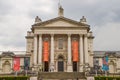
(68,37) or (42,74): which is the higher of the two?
(68,37)

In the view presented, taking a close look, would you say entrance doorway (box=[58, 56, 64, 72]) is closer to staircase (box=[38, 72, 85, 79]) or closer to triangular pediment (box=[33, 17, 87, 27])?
triangular pediment (box=[33, 17, 87, 27])

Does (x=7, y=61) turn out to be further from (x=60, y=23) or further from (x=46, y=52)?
(x=60, y=23)

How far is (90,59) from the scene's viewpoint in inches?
3046

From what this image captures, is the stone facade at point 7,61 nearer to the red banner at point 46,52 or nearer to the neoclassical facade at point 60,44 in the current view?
the neoclassical facade at point 60,44

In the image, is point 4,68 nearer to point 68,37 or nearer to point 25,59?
point 25,59

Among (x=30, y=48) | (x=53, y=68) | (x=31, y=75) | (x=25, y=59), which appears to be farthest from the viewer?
(x=30, y=48)

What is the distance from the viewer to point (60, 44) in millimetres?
74375

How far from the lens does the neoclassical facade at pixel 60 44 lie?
7231 centimetres

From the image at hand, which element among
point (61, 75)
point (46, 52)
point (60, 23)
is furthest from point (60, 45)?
point (61, 75)

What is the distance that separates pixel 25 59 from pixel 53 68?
9.75 m

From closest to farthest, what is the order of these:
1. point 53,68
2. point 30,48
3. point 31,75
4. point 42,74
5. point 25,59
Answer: point 31,75 → point 42,74 → point 53,68 → point 25,59 → point 30,48

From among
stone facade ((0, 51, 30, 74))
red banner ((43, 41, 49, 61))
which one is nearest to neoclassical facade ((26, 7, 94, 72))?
red banner ((43, 41, 49, 61))

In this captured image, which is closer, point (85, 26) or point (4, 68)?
point (85, 26)

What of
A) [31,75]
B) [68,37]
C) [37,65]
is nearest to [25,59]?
[37,65]
